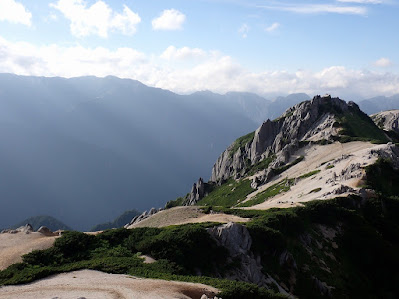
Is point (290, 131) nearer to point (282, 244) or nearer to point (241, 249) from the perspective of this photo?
point (282, 244)

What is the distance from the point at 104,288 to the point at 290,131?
135 meters

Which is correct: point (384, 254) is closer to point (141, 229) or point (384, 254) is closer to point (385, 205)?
point (385, 205)

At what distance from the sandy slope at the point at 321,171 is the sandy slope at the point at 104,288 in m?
43.8

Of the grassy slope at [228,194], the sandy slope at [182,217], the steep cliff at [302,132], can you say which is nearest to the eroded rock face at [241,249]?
the sandy slope at [182,217]

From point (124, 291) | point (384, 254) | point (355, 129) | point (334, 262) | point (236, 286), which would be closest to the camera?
point (124, 291)

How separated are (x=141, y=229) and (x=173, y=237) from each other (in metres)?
7.82

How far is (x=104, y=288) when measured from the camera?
27.2m

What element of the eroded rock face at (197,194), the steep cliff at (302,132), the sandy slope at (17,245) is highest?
the steep cliff at (302,132)

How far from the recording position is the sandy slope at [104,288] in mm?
25984

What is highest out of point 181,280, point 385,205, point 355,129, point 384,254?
point 355,129

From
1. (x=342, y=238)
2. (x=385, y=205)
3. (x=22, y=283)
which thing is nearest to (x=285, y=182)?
(x=385, y=205)

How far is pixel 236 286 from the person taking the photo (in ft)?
96.0

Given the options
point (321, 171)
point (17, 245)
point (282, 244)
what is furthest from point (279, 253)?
point (321, 171)

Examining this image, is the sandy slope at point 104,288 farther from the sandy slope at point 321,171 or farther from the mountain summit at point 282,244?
the sandy slope at point 321,171
